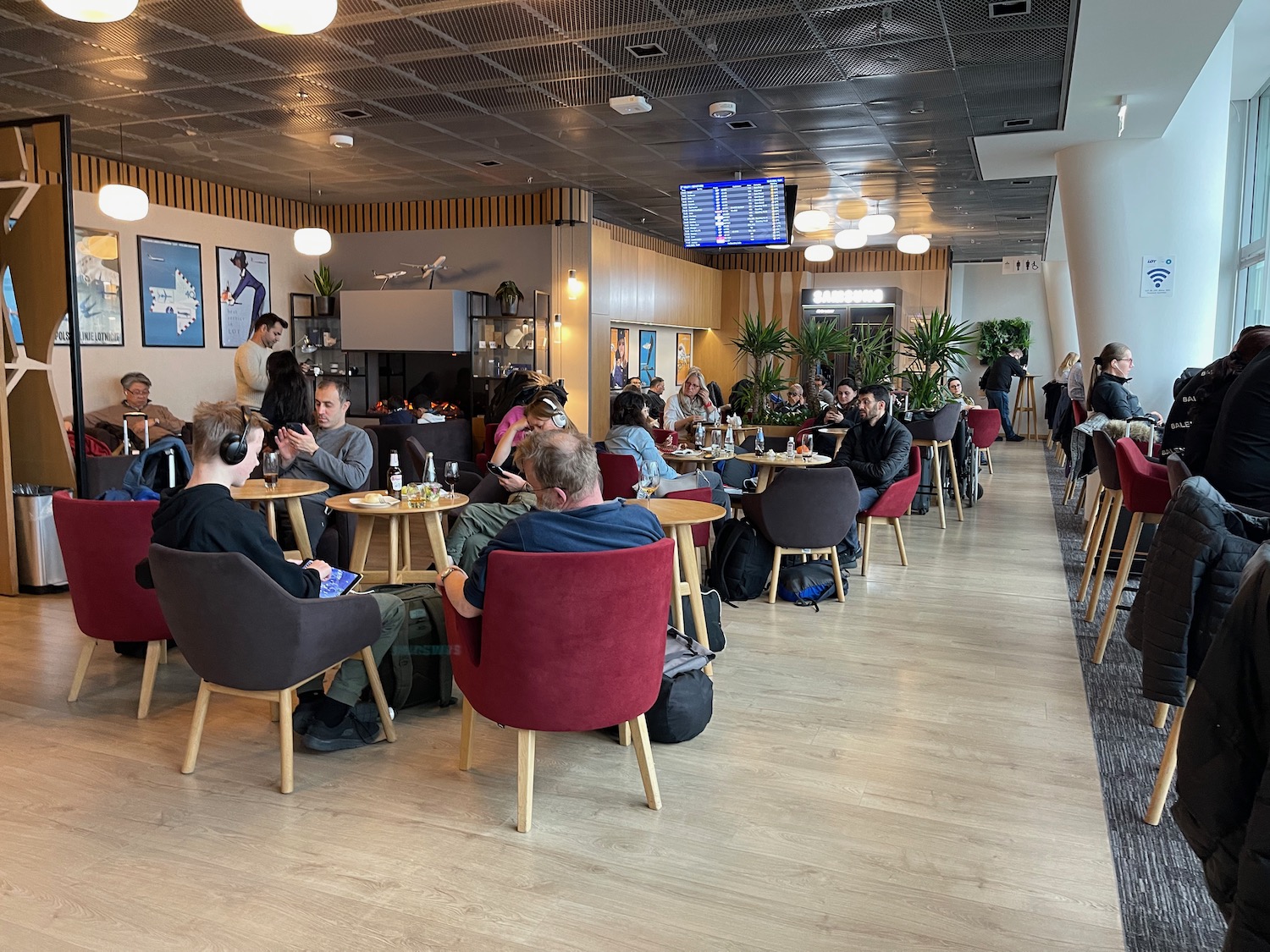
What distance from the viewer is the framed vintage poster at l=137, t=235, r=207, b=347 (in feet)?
32.3

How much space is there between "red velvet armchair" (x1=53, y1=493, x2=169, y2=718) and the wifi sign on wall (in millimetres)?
6716

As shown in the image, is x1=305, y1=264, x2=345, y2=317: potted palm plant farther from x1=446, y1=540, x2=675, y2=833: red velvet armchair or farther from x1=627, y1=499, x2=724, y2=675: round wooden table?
x1=446, y1=540, x2=675, y2=833: red velvet armchair

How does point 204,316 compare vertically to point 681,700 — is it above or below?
above

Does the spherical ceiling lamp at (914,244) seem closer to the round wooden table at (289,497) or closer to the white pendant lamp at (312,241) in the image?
the white pendant lamp at (312,241)

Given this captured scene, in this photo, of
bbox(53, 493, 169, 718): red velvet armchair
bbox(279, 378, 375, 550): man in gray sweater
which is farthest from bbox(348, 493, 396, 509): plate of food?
bbox(53, 493, 169, 718): red velvet armchair

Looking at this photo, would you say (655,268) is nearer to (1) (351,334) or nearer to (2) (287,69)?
(1) (351,334)

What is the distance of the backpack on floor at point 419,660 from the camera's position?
382cm

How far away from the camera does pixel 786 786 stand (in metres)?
3.26

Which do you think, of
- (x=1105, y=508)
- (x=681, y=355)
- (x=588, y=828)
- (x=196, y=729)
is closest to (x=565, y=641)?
(x=588, y=828)

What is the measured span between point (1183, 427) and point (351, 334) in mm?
9047

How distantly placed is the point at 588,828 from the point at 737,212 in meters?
7.07

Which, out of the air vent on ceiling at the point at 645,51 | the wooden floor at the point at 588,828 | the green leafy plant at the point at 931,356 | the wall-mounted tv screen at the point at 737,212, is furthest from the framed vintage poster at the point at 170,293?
the green leafy plant at the point at 931,356

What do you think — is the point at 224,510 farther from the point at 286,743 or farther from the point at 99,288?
the point at 99,288

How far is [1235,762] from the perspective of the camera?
146 centimetres
